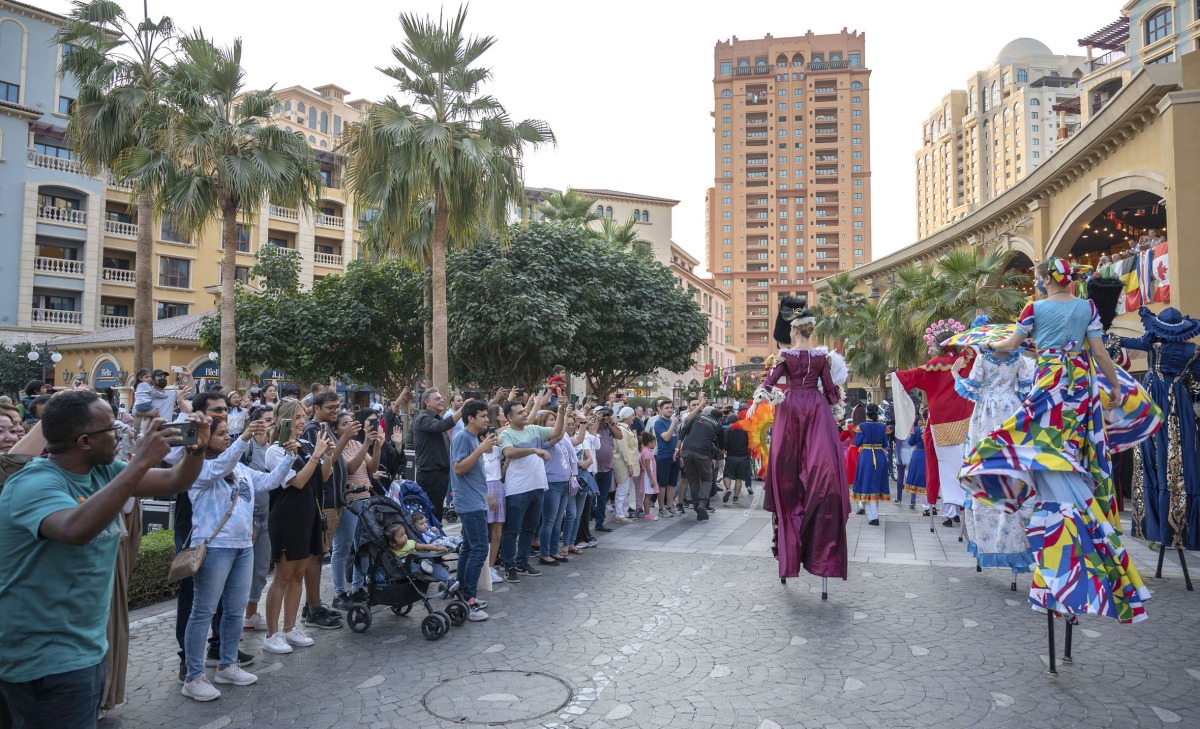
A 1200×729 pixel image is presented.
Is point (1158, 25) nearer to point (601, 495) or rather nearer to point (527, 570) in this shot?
point (601, 495)

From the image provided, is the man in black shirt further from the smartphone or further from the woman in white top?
the smartphone

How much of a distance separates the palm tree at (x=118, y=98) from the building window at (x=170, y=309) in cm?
2301

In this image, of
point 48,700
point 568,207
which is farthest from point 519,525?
point 568,207

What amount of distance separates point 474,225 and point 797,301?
36.2ft

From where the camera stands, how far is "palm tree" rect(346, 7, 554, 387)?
51.3ft

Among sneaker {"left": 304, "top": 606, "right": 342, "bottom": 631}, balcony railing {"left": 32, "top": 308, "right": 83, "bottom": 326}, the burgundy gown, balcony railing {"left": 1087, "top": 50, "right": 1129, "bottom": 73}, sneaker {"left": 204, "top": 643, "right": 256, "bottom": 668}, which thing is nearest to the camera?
sneaker {"left": 204, "top": 643, "right": 256, "bottom": 668}

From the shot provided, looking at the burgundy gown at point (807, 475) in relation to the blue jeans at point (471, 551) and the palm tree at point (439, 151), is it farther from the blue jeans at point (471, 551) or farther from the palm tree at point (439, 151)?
the palm tree at point (439, 151)

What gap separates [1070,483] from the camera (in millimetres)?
4594

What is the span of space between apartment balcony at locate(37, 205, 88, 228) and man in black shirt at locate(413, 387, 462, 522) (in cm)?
3630

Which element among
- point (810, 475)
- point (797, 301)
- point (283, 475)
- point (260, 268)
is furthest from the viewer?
point (260, 268)

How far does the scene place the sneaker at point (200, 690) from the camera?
4.34 metres

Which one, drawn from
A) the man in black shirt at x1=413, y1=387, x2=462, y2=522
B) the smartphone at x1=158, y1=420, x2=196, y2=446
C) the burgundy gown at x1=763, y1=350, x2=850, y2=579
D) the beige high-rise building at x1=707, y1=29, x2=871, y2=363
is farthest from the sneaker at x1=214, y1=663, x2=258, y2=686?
the beige high-rise building at x1=707, y1=29, x2=871, y2=363

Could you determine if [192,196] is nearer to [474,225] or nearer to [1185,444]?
→ [474,225]

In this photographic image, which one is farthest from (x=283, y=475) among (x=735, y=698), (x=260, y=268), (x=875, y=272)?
(x=875, y=272)
